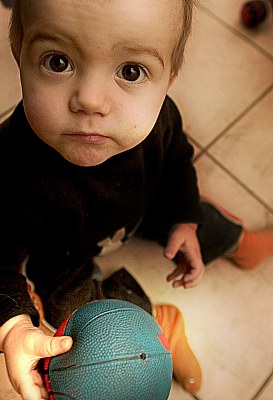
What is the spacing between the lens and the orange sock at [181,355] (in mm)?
1194

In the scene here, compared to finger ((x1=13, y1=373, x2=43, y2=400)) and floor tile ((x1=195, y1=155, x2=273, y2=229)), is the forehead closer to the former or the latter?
finger ((x1=13, y1=373, x2=43, y2=400))

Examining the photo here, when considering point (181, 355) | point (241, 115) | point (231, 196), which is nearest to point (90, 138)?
point (181, 355)

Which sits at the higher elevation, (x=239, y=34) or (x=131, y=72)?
(x=131, y=72)

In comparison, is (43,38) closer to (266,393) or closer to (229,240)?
(229,240)

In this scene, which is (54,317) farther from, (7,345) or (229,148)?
(229,148)

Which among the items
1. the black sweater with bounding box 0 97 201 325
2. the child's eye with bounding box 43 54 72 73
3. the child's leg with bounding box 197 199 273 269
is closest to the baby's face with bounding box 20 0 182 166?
the child's eye with bounding box 43 54 72 73

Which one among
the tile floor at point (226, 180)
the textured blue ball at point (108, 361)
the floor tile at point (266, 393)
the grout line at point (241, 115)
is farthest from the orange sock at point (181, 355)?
the grout line at point (241, 115)

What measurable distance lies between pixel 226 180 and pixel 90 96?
0.81 m

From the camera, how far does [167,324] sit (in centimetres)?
122

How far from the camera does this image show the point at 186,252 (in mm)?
1178

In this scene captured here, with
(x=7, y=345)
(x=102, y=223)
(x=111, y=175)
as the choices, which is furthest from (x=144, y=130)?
(x=7, y=345)

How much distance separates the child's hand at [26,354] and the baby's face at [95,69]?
272 mm

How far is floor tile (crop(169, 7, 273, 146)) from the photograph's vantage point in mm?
1508

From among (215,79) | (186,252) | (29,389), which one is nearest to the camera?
(29,389)
